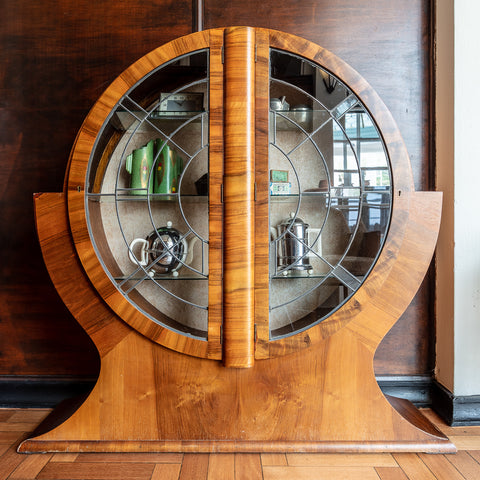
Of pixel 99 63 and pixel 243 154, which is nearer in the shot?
pixel 243 154

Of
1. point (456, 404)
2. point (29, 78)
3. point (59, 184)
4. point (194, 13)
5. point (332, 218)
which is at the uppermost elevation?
point (194, 13)

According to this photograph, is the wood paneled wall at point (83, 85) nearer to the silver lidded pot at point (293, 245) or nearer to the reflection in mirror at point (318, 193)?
the reflection in mirror at point (318, 193)

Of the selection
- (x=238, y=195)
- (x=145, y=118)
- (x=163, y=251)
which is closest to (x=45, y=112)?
(x=145, y=118)

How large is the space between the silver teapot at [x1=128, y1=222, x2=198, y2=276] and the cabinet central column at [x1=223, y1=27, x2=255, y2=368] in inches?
5.5

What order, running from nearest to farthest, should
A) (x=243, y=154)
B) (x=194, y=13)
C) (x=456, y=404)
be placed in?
1. (x=243, y=154)
2. (x=456, y=404)
3. (x=194, y=13)

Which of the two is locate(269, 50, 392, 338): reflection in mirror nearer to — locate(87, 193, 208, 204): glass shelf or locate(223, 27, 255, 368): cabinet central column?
locate(223, 27, 255, 368): cabinet central column

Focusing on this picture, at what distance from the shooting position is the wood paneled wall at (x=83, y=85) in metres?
1.43

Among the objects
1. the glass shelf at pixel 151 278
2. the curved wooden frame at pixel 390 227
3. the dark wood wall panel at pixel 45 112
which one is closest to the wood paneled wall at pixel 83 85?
the dark wood wall panel at pixel 45 112

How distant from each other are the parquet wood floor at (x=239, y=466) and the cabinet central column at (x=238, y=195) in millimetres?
272

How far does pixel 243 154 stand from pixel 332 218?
327 millimetres

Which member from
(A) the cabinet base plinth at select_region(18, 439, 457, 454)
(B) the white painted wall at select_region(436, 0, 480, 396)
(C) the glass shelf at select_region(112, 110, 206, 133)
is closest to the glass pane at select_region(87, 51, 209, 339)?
(C) the glass shelf at select_region(112, 110, 206, 133)

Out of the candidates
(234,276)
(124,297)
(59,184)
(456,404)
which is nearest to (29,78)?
(59,184)

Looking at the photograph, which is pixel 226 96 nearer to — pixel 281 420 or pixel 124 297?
pixel 124 297

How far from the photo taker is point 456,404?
1302 millimetres
